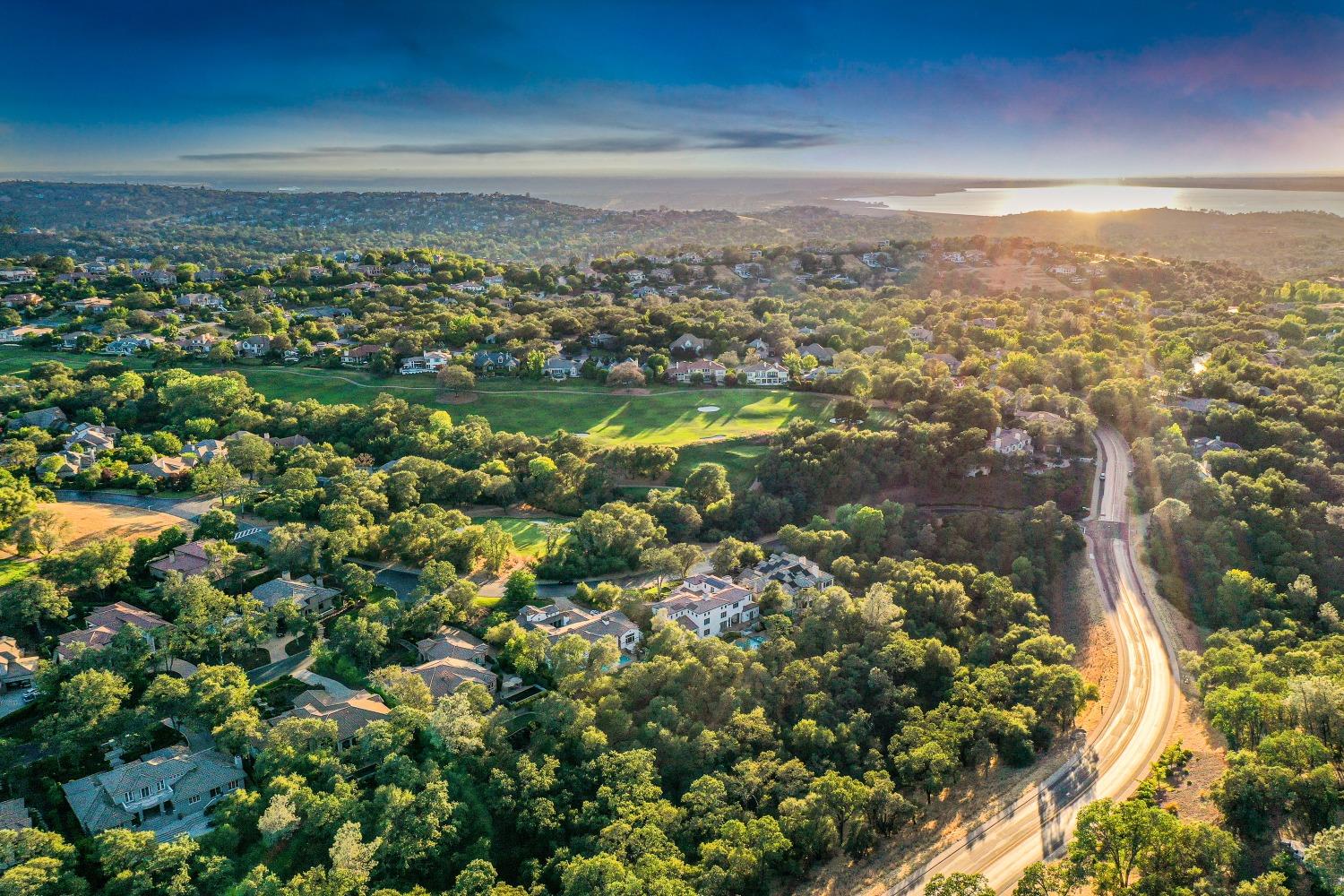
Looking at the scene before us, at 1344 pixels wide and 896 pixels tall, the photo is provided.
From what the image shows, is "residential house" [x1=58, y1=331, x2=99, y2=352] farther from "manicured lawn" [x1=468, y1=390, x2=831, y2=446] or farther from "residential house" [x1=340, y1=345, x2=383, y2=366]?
"manicured lawn" [x1=468, y1=390, x2=831, y2=446]

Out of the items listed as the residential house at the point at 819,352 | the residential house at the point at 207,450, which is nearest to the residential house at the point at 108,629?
the residential house at the point at 207,450

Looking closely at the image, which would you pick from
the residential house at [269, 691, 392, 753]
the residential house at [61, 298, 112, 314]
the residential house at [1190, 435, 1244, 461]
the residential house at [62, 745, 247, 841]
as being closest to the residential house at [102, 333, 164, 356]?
the residential house at [61, 298, 112, 314]

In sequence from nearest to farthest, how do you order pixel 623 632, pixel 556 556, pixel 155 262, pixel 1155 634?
pixel 623 632
pixel 1155 634
pixel 556 556
pixel 155 262

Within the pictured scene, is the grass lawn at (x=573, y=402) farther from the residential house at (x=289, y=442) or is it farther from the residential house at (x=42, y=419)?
the residential house at (x=42, y=419)

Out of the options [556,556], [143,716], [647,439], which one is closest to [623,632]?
[556,556]

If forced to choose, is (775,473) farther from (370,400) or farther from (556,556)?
(370,400)

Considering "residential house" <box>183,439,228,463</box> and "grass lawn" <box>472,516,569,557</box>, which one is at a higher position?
"residential house" <box>183,439,228,463</box>
